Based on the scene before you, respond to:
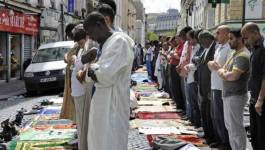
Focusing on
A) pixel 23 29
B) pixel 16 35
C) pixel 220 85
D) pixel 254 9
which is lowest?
pixel 220 85

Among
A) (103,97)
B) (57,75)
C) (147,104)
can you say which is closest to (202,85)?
(103,97)

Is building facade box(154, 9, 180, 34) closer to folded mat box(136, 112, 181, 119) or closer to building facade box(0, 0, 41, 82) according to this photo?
building facade box(0, 0, 41, 82)

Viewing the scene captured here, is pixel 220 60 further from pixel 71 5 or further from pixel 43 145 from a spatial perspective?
pixel 71 5

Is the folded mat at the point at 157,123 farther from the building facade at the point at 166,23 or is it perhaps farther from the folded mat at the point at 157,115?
the building facade at the point at 166,23

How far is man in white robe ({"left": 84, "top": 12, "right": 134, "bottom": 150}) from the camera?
5137mm

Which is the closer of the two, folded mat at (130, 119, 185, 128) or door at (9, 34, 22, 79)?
folded mat at (130, 119, 185, 128)

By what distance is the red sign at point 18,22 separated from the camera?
2420 centimetres

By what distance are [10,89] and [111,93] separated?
17061 mm

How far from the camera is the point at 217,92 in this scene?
7.91 m

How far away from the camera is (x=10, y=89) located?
851 inches

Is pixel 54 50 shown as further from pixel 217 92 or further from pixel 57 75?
pixel 217 92

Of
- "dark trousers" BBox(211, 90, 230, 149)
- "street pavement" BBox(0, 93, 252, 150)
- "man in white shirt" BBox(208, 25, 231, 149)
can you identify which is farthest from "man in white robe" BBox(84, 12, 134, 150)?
"street pavement" BBox(0, 93, 252, 150)

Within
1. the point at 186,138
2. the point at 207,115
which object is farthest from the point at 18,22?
the point at 207,115

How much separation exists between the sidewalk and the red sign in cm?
254
